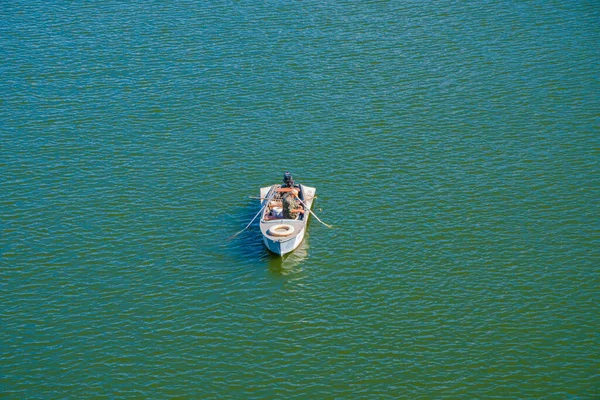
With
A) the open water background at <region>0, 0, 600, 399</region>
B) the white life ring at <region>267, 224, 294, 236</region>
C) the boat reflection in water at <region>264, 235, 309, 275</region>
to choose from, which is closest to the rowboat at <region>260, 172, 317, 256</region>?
the white life ring at <region>267, 224, 294, 236</region>

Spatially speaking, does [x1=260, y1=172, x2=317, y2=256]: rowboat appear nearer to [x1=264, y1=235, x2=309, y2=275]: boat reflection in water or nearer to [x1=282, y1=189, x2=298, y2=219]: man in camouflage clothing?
[x1=282, y1=189, x2=298, y2=219]: man in camouflage clothing

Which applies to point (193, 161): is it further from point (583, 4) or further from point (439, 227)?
point (583, 4)

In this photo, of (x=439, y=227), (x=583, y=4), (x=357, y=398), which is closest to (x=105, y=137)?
(x=439, y=227)

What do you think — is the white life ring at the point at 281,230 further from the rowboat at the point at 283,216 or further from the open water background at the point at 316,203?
the open water background at the point at 316,203

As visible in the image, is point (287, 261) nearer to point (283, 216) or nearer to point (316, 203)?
point (283, 216)

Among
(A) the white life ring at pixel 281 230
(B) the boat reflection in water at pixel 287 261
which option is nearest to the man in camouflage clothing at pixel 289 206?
(A) the white life ring at pixel 281 230

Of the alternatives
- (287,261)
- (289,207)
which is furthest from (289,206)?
(287,261)
